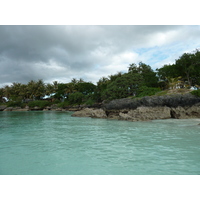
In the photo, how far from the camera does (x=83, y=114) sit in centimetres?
3278

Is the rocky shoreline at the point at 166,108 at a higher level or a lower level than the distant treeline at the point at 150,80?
lower

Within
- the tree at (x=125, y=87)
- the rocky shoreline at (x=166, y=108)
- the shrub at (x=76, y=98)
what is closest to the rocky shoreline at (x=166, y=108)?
the rocky shoreline at (x=166, y=108)

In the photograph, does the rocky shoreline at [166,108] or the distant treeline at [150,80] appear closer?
the rocky shoreline at [166,108]

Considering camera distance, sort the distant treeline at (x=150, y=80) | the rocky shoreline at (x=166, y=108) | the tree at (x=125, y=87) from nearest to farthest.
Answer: the rocky shoreline at (x=166, y=108) < the distant treeline at (x=150, y=80) < the tree at (x=125, y=87)

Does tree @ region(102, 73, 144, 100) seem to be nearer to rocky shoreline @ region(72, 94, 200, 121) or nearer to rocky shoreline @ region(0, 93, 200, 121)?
rocky shoreline @ region(0, 93, 200, 121)

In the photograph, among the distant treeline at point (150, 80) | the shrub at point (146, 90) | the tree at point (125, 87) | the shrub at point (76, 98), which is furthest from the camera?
the shrub at point (76, 98)

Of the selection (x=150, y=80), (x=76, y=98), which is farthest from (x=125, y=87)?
(x=76, y=98)

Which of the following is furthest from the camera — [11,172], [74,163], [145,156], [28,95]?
[28,95]

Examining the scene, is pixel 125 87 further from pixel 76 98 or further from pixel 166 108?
pixel 76 98

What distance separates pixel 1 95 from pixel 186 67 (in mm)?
91987

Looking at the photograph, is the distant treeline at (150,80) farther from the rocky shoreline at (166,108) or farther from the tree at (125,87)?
the rocky shoreline at (166,108)

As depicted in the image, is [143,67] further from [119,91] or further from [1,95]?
[1,95]

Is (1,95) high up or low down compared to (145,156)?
up
